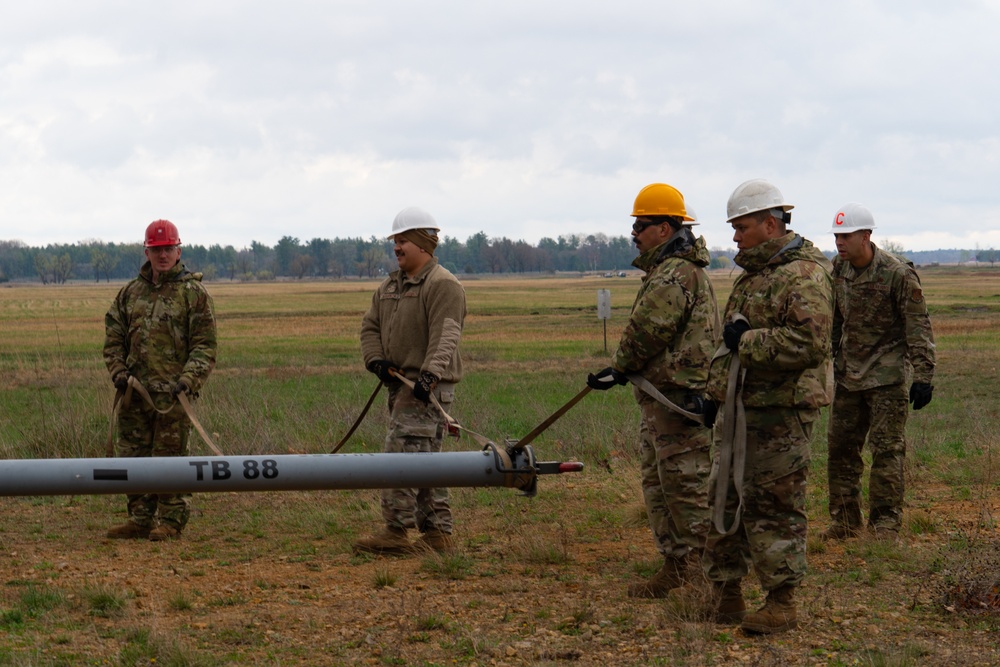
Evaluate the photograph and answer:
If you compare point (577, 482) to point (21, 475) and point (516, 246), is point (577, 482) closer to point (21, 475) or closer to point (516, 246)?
point (21, 475)

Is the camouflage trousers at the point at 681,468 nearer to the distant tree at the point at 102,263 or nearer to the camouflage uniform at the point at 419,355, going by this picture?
the camouflage uniform at the point at 419,355

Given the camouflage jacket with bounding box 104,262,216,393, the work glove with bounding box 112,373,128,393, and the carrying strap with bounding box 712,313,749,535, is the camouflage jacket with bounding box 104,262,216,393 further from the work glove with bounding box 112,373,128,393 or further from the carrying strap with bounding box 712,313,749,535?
the carrying strap with bounding box 712,313,749,535

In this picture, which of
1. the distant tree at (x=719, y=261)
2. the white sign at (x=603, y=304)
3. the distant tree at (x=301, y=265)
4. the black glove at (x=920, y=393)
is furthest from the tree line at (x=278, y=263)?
the black glove at (x=920, y=393)

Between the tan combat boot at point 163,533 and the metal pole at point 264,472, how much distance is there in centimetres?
356

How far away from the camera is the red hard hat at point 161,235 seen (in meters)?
8.30

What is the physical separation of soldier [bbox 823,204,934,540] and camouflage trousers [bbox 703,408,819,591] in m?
2.32

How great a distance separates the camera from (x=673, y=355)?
6375 mm

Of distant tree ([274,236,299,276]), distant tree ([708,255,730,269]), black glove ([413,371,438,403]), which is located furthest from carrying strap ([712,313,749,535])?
distant tree ([274,236,299,276])

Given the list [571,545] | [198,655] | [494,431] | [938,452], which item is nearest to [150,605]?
[198,655]

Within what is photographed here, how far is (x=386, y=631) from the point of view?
19.0 ft

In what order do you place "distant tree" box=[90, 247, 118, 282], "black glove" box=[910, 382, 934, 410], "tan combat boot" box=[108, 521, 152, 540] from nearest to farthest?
"black glove" box=[910, 382, 934, 410], "tan combat boot" box=[108, 521, 152, 540], "distant tree" box=[90, 247, 118, 282]

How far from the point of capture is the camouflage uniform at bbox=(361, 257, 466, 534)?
7.62 metres

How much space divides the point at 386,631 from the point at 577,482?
4.88 m

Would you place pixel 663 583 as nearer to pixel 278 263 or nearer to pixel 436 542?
pixel 436 542
